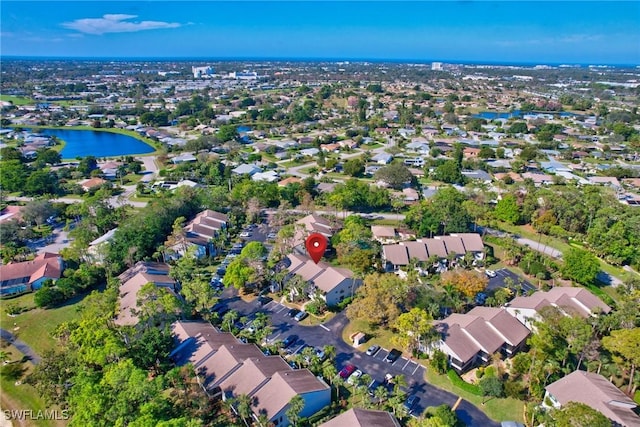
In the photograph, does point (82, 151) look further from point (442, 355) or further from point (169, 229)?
point (442, 355)

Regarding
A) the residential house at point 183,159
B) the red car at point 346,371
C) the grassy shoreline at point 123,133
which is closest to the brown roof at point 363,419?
the red car at point 346,371

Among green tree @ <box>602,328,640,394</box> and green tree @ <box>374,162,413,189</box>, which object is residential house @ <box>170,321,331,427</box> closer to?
green tree @ <box>602,328,640,394</box>

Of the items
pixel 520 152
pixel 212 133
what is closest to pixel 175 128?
pixel 212 133

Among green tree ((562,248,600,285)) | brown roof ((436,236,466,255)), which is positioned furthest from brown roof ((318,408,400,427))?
green tree ((562,248,600,285))

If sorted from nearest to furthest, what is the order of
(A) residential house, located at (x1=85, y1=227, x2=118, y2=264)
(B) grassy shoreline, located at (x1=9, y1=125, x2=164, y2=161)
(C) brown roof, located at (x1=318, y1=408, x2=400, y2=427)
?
(C) brown roof, located at (x1=318, y1=408, x2=400, y2=427)
(A) residential house, located at (x1=85, y1=227, x2=118, y2=264)
(B) grassy shoreline, located at (x1=9, y1=125, x2=164, y2=161)

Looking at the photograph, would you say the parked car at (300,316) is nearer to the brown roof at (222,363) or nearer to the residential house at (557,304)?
the brown roof at (222,363)

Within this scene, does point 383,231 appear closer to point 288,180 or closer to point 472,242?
point 472,242
